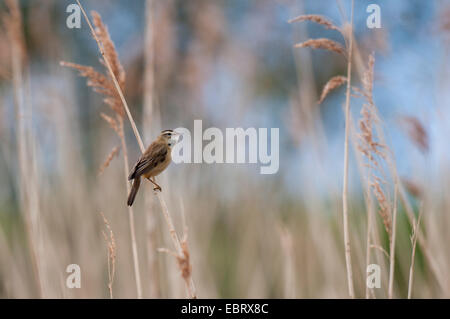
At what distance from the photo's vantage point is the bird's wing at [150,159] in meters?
1.19

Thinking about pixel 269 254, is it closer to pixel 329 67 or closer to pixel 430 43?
pixel 430 43

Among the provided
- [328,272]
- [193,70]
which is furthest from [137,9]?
[328,272]

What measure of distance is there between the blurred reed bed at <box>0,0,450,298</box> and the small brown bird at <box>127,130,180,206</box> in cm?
11

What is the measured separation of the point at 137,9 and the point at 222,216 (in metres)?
3.82

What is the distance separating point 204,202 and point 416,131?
4.48ft

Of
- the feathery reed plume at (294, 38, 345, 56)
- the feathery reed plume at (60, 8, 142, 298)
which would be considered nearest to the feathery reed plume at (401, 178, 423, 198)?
the feathery reed plume at (294, 38, 345, 56)

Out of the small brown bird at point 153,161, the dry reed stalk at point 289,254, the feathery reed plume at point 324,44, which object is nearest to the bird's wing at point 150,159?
the small brown bird at point 153,161

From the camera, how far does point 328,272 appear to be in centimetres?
228

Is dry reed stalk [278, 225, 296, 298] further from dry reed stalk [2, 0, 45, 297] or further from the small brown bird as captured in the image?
dry reed stalk [2, 0, 45, 297]

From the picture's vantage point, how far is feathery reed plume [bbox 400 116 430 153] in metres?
1.62

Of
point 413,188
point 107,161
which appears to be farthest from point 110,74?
point 413,188

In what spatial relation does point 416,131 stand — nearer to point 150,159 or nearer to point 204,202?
point 150,159
